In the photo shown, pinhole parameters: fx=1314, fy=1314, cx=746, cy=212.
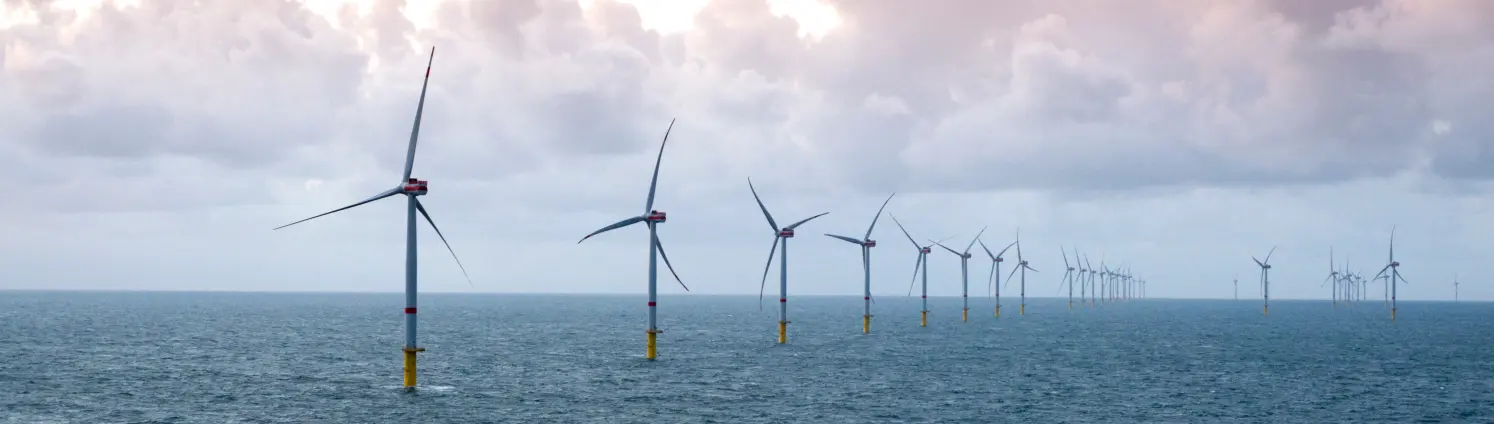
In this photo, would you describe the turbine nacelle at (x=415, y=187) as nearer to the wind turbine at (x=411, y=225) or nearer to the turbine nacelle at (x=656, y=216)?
the wind turbine at (x=411, y=225)

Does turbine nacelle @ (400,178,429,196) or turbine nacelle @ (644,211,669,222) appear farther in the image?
turbine nacelle @ (644,211,669,222)

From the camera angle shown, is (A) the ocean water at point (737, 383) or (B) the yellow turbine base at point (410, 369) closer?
(A) the ocean water at point (737, 383)

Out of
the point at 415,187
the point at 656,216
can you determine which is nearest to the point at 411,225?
the point at 415,187

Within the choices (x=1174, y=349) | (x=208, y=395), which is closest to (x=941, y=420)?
(x=208, y=395)

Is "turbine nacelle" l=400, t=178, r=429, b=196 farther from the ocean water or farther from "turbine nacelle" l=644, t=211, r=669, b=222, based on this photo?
"turbine nacelle" l=644, t=211, r=669, b=222

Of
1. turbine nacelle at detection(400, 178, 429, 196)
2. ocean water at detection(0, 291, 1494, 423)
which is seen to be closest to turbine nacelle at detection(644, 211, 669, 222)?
ocean water at detection(0, 291, 1494, 423)

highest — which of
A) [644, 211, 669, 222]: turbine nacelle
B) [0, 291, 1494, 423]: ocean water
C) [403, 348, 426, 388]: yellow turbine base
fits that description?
[644, 211, 669, 222]: turbine nacelle

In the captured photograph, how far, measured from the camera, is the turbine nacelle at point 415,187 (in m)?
78.5

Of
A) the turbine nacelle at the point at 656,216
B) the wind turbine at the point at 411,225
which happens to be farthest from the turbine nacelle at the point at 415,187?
the turbine nacelle at the point at 656,216

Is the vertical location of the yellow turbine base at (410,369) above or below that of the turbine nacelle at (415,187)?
below

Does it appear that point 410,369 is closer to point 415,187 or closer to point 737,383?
point 415,187

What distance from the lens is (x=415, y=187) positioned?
3093 inches

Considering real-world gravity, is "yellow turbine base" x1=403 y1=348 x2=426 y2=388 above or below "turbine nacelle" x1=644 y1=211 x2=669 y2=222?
below

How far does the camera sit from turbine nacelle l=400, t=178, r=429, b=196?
7850 centimetres
